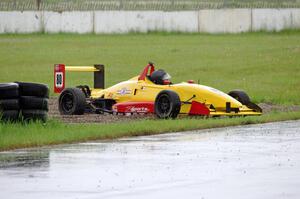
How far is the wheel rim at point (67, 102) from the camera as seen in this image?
948 inches

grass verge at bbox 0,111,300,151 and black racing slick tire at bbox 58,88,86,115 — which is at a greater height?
black racing slick tire at bbox 58,88,86,115

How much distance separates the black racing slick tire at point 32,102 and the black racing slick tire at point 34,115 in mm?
71

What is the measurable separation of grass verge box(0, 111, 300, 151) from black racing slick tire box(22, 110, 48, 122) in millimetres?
160

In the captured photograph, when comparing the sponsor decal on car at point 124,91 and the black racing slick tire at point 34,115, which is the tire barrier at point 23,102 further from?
the sponsor decal on car at point 124,91

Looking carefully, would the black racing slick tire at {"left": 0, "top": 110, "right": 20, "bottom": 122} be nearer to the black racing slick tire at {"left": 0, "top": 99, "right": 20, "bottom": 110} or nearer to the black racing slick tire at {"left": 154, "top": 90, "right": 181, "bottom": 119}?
the black racing slick tire at {"left": 0, "top": 99, "right": 20, "bottom": 110}

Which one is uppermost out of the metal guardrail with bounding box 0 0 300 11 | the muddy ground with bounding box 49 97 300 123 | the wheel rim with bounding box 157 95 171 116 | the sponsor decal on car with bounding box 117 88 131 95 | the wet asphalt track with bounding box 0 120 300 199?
the metal guardrail with bounding box 0 0 300 11

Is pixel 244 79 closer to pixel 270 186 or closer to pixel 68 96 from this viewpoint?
pixel 68 96

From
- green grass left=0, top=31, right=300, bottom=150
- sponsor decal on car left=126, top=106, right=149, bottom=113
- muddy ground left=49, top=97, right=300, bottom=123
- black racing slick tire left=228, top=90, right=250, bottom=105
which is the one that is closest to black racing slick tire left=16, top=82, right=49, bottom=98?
green grass left=0, top=31, right=300, bottom=150

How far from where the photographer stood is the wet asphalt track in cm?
1274

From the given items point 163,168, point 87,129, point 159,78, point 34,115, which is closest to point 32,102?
point 34,115

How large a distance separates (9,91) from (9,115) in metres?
0.49

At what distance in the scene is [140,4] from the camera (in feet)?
190

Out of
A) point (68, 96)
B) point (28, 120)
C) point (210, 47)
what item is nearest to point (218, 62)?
point (210, 47)

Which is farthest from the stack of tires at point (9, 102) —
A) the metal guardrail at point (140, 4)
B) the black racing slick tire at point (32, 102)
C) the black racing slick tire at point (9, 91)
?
the metal guardrail at point (140, 4)
